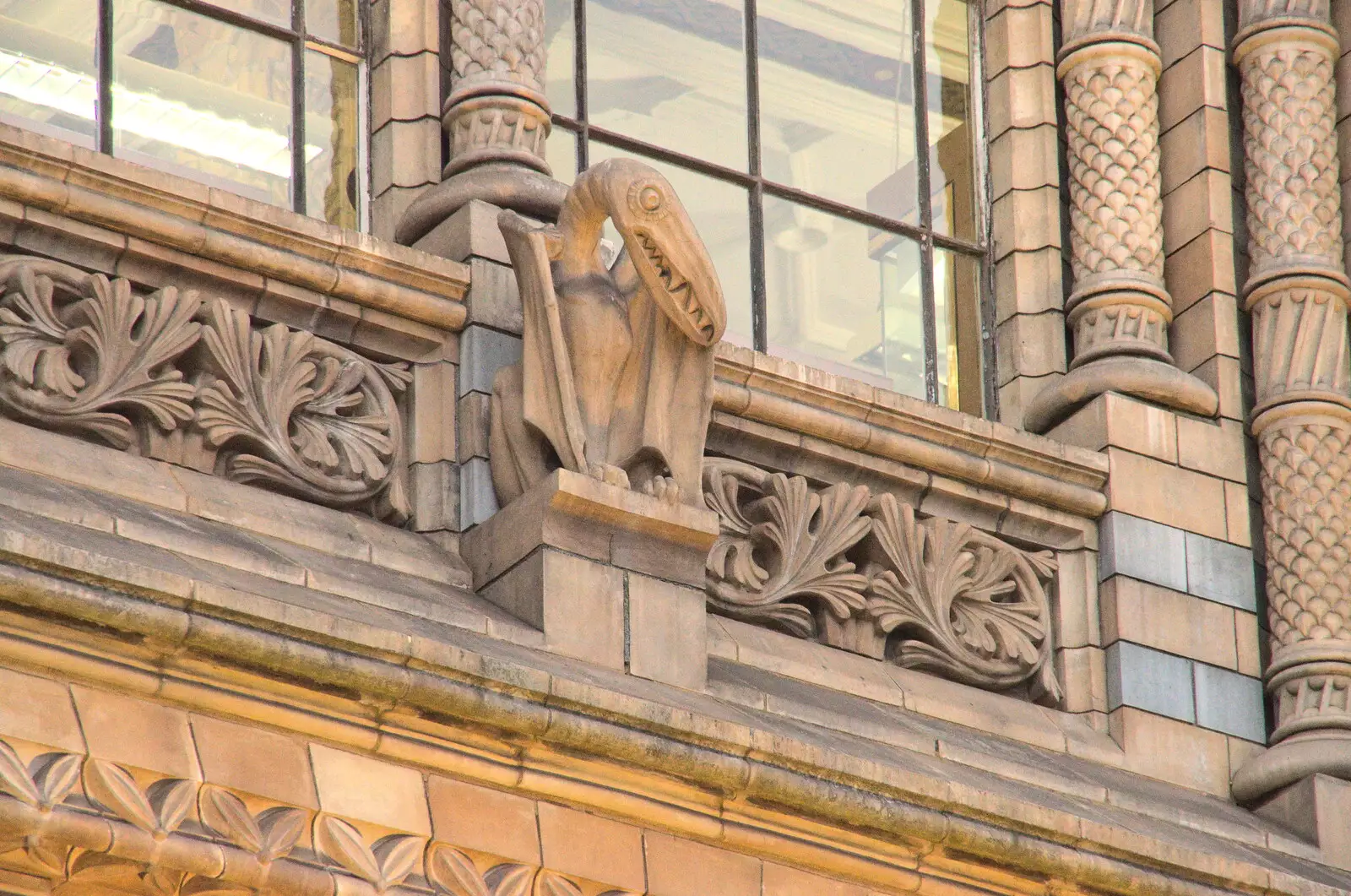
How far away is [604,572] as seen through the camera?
30.7 ft

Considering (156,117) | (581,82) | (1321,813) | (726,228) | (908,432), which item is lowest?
(1321,813)

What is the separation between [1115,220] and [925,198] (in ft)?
2.22

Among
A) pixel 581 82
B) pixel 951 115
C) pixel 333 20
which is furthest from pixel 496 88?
pixel 951 115

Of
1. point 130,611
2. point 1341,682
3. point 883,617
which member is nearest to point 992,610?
point 883,617

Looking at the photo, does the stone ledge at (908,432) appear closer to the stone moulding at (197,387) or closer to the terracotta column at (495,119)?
the terracotta column at (495,119)

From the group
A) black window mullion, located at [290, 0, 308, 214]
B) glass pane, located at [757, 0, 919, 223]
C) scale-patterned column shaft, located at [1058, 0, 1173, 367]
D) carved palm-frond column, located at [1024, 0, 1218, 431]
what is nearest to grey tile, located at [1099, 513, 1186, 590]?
carved palm-frond column, located at [1024, 0, 1218, 431]

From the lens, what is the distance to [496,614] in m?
9.21

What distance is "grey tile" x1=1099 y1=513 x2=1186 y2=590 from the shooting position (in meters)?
10.9

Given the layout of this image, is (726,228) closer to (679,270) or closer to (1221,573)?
(679,270)

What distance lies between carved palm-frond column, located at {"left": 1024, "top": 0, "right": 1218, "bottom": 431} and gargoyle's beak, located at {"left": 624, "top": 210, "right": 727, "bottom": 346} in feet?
6.73

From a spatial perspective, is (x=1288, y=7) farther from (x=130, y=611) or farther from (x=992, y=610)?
(x=130, y=611)

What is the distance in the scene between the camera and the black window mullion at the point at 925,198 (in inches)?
452

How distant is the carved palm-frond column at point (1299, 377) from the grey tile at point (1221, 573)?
80 millimetres

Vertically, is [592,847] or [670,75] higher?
[670,75]
